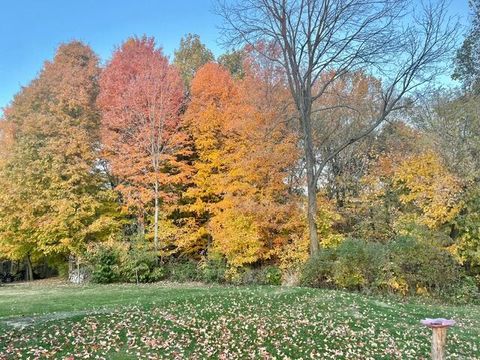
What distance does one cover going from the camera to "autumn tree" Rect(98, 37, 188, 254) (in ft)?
64.4

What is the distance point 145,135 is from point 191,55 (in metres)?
10.8

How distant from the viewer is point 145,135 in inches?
782

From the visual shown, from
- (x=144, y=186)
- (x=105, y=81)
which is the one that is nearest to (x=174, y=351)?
(x=144, y=186)

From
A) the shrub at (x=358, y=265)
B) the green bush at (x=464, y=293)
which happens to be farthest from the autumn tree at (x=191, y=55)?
the green bush at (x=464, y=293)

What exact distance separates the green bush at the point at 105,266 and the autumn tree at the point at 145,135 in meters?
2.07

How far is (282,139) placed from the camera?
1838cm

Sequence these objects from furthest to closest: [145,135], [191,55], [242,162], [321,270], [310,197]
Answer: [191,55]
[145,135]
[242,162]
[310,197]
[321,270]

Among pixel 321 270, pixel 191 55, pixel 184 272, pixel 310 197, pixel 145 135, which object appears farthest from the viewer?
pixel 191 55

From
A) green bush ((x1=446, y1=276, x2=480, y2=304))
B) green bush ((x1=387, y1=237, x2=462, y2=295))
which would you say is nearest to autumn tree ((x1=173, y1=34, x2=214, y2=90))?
green bush ((x1=387, y1=237, x2=462, y2=295))

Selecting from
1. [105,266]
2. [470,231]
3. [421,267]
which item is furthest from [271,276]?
[105,266]

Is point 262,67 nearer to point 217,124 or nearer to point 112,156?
point 217,124

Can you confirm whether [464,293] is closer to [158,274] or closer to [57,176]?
[158,274]

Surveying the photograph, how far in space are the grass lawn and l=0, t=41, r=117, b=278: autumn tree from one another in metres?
9.73

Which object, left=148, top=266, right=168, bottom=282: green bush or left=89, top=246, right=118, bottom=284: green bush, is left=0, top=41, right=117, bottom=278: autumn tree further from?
left=148, top=266, right=168, bottom=282: green bush
